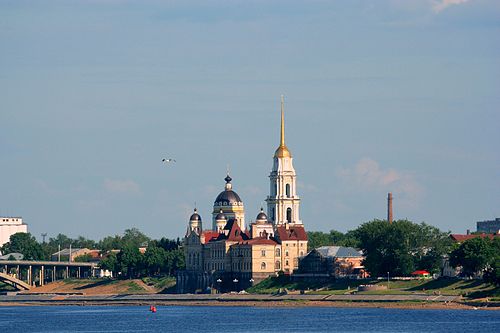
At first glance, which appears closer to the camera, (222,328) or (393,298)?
(222,328)

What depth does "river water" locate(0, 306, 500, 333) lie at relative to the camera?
156 meters

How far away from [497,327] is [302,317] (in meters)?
34.8

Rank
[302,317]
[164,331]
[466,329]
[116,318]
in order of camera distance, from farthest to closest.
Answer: [116,318], [302,317], [164,331], [466,329]

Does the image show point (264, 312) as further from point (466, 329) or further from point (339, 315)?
point (466, 329)

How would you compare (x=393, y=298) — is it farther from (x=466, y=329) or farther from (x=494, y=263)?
(x=466, y=329)

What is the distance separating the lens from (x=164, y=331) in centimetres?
16050

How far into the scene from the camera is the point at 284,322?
170m

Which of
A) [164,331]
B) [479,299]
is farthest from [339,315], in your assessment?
[164,331]

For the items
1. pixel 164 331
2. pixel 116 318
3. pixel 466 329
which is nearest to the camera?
pixel 466 329

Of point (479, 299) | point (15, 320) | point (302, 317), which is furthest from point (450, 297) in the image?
point (15, 320)

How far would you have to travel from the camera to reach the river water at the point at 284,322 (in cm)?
15650

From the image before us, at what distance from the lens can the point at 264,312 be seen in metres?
197

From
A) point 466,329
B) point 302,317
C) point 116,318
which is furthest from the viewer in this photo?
point 116,318

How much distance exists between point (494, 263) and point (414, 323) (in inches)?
1000
